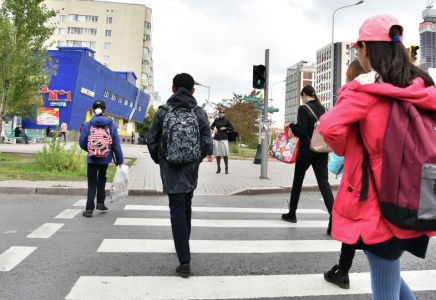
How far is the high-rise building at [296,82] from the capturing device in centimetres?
15525

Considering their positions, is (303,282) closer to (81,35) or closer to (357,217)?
(357,217)

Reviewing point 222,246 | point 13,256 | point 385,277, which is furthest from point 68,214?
point 385,277

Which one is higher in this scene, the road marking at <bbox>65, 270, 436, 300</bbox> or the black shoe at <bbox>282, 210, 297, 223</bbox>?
the black shoe at <bbox>282, 210, 297, 223</bbox>

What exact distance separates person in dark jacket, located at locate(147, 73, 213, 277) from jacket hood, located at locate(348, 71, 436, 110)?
1996 mm

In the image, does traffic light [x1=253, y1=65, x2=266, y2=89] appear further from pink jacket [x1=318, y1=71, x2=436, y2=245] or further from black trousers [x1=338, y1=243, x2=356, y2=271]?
pink jacket [x1=318, y1=71, x2=436, y2=245]

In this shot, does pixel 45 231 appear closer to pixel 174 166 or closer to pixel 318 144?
pixel 174 166

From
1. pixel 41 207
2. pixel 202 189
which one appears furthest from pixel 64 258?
pixel 202 189

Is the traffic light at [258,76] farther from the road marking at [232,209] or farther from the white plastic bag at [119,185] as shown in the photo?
the white plastic bag at [119,185]

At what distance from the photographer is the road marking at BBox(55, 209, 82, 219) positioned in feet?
18.2

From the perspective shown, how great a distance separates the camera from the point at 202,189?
28.8ft

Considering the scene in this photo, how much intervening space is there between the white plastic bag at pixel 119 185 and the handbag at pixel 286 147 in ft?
8.17

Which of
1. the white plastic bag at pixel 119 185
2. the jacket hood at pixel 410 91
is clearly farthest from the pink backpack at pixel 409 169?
the white plastic bag at pixel 119 185

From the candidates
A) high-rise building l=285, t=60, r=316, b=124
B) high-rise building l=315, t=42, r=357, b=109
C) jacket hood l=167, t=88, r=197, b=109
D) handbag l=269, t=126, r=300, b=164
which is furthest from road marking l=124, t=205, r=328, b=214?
high-rise building l=285, t=60, r=316, b=124

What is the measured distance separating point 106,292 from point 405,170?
241cm
